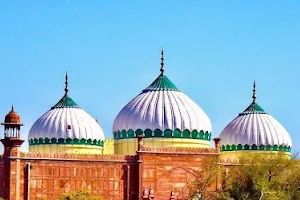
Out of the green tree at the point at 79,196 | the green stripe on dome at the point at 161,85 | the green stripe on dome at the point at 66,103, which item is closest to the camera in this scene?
the green tree at the point at 79,196

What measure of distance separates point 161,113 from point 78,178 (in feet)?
15.6

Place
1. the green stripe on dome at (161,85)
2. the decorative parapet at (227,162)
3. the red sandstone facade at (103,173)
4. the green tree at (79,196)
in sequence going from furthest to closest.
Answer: the green stripe on dome at (161,85) → the decorative parapet at (227,162) → the red sandstone facade at (103,173) → the green tree at (79,196)

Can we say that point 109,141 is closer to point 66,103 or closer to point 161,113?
point 66,103

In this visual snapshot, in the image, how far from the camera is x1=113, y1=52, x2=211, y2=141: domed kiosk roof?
144 feet

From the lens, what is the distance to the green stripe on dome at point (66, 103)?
1841 inches

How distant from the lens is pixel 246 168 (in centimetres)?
3659

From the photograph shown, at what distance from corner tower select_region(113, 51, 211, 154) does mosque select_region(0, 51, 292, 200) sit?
4 cm

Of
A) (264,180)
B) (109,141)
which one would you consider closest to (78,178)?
(109,141)

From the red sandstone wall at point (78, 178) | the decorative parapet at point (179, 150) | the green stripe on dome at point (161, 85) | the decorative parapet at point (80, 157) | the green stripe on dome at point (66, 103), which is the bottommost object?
the red sandstone wall at point (78, 178)

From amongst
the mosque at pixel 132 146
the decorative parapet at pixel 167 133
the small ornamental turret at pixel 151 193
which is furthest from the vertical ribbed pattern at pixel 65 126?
the small ornamental turret at pixel 151 193

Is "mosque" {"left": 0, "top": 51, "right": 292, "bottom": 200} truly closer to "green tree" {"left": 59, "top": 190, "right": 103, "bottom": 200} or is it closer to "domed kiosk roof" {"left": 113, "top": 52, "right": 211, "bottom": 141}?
"domed kiosk roof" {"left": 113, "top": 52, "right": 211, "bottom": 141}

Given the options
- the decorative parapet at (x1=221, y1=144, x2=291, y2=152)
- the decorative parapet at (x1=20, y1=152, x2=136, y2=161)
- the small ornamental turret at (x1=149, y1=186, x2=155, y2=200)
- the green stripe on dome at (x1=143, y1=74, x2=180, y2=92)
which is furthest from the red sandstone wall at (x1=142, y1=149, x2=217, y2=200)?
the decorative parapet at (x1=221, y1=144, x2=291, y2=152)

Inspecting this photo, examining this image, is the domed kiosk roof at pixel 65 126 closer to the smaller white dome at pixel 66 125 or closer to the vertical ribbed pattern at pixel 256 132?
the smaller white dome at pixel 66 125

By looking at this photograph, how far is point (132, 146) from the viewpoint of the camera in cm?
4438
